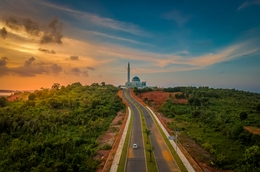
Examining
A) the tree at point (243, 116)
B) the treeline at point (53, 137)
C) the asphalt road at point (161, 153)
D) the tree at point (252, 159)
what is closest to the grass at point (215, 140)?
the tree at point (252, 159)

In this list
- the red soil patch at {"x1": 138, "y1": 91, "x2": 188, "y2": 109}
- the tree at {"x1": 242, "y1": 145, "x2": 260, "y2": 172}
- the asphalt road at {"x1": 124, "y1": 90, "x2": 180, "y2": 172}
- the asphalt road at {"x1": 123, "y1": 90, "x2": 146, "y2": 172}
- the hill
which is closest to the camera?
the tree at {"x1": 242, "y1": 145, "x2": 260, "y2": 172}

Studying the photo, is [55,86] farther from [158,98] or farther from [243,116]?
[243,116]

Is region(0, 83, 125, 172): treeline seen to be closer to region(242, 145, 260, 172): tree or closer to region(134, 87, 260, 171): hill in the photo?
region(134, 87, 260, 171): hill

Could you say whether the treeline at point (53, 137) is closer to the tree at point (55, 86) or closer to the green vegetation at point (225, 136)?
the green vegetation at point (225, 136)

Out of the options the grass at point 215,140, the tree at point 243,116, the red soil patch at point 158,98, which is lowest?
the grass at point 215,140

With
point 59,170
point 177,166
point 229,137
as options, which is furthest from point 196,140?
point 59,170

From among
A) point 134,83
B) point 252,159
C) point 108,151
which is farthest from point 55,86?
point 252,159

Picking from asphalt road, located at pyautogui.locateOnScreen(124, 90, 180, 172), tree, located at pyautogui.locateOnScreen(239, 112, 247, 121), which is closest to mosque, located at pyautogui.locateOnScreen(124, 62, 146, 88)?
tree, located at pyautogui.locateOnScreen(239, 112, 247, 121)

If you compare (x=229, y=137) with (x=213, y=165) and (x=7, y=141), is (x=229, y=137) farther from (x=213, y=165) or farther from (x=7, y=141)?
(x=7, y=141)
